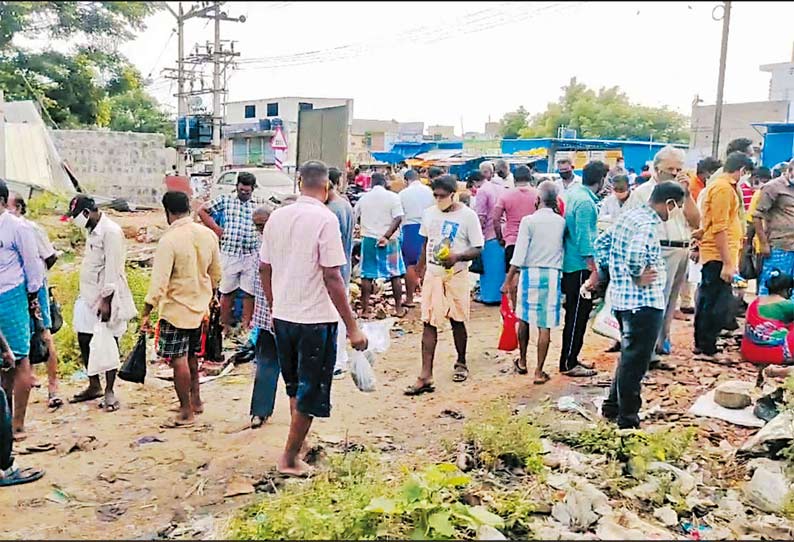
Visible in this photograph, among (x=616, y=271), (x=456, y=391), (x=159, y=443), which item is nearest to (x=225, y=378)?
(x=159, y=443)

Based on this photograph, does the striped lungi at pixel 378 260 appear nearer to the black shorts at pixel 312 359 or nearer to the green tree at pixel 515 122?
the black shorts at pixel 312 359

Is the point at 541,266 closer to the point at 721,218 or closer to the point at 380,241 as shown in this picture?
the point at 721,218

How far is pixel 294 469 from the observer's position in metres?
4.41

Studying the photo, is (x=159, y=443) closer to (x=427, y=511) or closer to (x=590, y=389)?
(x=427, y=511)

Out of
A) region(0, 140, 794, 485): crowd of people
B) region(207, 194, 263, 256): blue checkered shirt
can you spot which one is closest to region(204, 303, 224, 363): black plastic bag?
region(0, 140, 794, 485): crowd of people

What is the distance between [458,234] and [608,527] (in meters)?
3.10

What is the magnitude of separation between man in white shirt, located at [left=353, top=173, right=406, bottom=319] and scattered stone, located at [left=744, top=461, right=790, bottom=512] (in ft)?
17.1

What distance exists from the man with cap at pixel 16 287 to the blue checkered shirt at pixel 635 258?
152 inches

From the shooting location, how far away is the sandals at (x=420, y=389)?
6323 millimetres

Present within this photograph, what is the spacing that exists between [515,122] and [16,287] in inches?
2226

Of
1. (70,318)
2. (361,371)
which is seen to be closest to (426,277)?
(361,371)

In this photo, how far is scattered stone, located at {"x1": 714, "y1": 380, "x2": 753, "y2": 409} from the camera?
5.56 meters

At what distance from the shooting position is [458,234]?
20.4ft

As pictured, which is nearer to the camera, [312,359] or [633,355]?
[312,359]
